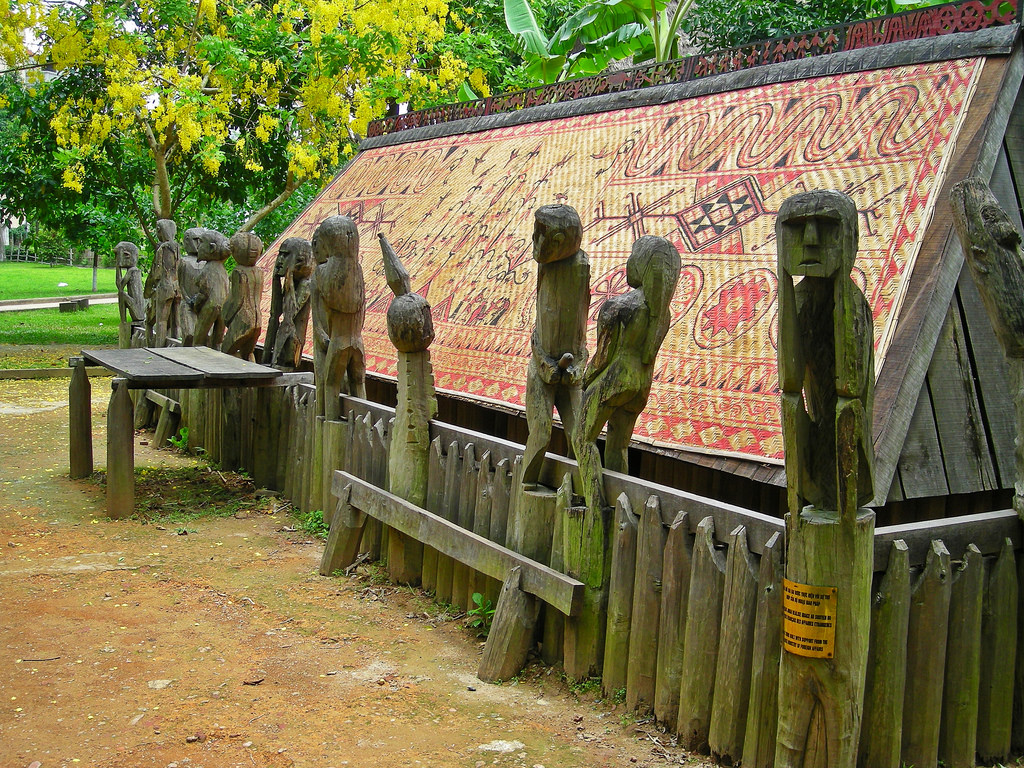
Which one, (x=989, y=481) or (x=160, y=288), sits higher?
(x=160, y=288)

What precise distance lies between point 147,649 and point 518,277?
426cm

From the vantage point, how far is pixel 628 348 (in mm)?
4812

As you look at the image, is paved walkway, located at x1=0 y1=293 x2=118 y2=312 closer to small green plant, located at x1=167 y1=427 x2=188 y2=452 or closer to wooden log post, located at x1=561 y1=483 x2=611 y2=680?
small green plant, located at x1=167 y1=427 x2=188 y2=452

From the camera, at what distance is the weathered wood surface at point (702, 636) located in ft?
13.8

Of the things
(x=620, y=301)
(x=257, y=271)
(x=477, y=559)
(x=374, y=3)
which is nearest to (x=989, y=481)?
(x=620, y=301)

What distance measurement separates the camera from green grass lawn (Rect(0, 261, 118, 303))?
32.3 m

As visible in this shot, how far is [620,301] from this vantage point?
189 inches

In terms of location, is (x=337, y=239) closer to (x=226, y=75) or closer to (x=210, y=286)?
(x=210, y=286)

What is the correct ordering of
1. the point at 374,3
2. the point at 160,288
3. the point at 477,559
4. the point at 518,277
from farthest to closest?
the point at 374,3
the point at 160,288
the point at 518,277
the point at 477,559

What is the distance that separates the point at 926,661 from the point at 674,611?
1.06m

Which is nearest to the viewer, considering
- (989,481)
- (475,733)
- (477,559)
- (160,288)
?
(475,733)

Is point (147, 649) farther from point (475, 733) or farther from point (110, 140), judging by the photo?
point (110, 140)

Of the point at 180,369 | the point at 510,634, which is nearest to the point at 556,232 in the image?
the point at 510,634

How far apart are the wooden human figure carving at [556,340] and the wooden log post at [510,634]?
2.10ft
